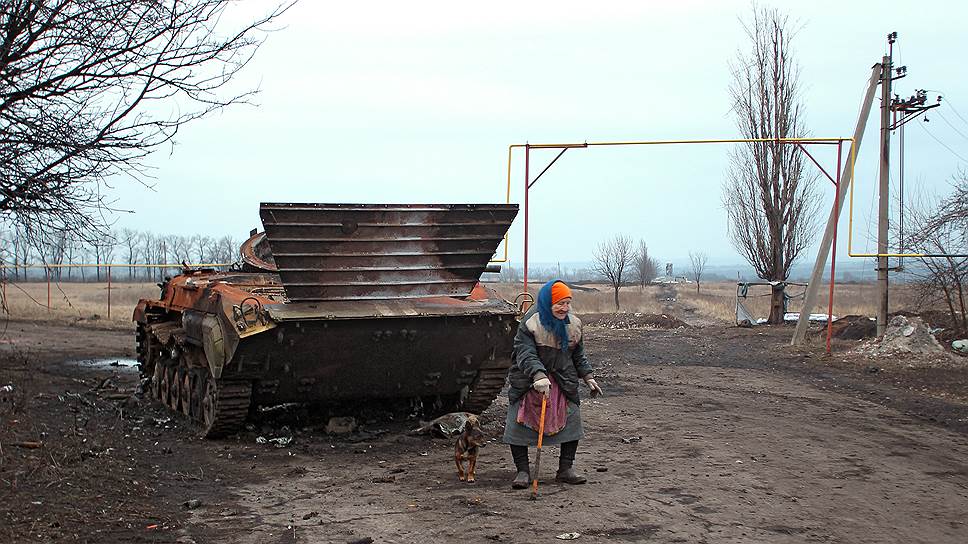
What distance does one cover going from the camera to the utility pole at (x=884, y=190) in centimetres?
1691

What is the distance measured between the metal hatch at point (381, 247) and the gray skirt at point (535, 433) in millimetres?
2491

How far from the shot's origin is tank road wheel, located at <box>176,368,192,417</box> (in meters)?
10.1

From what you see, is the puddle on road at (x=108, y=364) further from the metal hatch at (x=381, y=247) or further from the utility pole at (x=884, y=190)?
the utility pole at (x=884, y=190)

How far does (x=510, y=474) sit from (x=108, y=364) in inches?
434

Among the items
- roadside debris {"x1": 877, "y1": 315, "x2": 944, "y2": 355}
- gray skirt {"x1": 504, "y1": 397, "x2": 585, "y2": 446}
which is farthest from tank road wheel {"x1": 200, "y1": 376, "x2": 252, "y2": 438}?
roadside debris {"x1": 877, "y1": 315, "x2": 944, "y2": 355}

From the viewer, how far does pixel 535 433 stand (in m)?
6.80

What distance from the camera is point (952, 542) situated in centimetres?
528

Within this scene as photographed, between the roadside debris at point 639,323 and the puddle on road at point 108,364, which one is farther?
the roadside debris at point 639,323

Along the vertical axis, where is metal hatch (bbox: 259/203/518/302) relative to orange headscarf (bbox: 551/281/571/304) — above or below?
above

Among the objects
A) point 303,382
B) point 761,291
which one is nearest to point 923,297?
point 303,382

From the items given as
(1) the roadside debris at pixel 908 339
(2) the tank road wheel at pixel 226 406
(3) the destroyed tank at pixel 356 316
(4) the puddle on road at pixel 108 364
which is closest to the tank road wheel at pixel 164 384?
(3) the destroyed tank at pixel 356 316

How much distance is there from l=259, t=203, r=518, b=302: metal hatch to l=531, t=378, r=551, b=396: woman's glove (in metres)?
2.74

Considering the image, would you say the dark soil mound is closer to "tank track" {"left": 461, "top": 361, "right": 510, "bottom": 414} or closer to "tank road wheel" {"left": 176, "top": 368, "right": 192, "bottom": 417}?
"tank track" {"left": 461, "top": 361, "right": 510, "bottom": 414}

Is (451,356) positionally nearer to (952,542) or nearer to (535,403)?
(535,403)
